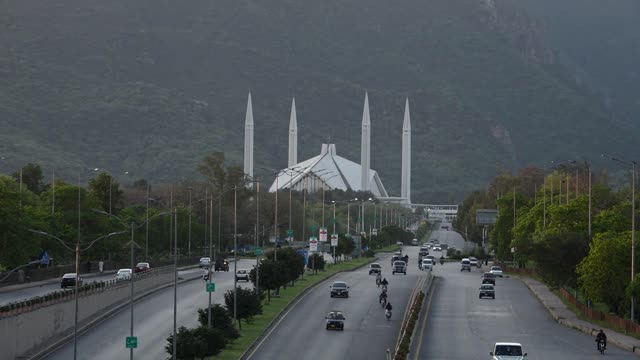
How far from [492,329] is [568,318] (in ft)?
22.4

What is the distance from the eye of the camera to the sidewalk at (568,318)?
188 ft

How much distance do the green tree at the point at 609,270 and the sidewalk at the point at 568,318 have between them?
69.1 inches

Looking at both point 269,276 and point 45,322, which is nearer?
point 45,322

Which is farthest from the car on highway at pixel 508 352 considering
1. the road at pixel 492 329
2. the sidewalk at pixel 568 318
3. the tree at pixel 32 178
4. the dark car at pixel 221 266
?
the tree at pixel 32 178

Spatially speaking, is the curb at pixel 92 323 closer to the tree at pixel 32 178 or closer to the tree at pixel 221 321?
the tree at pixel 221 321

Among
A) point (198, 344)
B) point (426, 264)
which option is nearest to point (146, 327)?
point (198, 344)

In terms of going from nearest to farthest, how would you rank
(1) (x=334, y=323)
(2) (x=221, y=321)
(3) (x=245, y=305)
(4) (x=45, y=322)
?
(4) (x=45, y=322) < (2) (x=221, y=321) < (1) (x=334, y=323) < (3) (x=245, y=305)

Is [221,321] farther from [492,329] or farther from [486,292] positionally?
[486,292]

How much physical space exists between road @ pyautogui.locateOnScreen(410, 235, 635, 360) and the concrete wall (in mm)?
15524

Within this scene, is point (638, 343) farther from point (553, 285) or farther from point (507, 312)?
point (553, 285)

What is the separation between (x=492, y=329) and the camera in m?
65.6

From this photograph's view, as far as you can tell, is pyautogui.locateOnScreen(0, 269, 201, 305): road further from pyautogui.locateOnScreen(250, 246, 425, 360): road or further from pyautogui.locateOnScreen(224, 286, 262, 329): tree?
pyautogui.locateOnScreen(250, 246, 425, 360): road

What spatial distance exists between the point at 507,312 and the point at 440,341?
17077 mm

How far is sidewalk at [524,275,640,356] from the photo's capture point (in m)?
57.4
